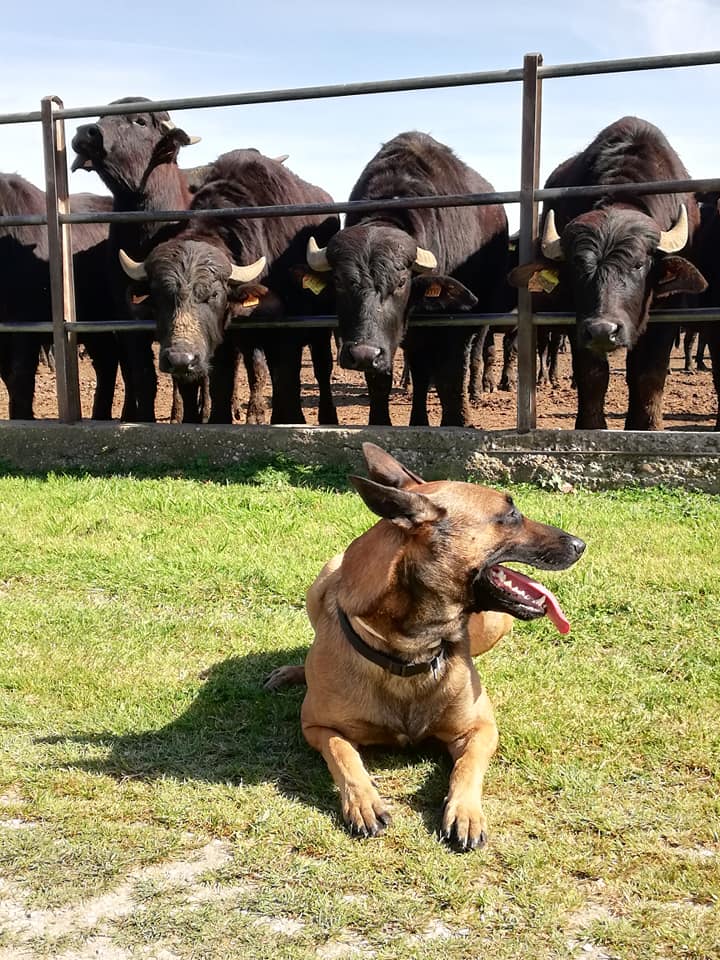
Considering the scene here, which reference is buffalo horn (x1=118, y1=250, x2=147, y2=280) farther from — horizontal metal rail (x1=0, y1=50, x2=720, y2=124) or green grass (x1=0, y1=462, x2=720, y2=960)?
green grass (x1=0, y1=462, x2=720, y2=960)

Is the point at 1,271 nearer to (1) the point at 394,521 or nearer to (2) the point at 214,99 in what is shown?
(2) the point at 214,99

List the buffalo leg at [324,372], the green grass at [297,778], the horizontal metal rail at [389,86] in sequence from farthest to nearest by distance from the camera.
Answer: the buffalo leg at [324,372] < the horizontal metal rail at [389,86] < the green grass at [297,778]

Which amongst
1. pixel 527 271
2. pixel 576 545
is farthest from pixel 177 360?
pixel 576 545

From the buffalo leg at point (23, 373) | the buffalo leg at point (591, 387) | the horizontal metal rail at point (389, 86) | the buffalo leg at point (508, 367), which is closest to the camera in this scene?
the horizontal metal rail at point (389, 86)

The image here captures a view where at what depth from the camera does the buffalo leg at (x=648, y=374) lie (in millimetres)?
7324

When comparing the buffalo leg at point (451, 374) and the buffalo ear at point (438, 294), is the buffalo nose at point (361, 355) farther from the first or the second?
the buffalo leg at point (451, 374)

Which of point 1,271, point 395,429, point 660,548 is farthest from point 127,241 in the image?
point 660,548

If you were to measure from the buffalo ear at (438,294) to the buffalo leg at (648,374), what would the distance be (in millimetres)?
1288

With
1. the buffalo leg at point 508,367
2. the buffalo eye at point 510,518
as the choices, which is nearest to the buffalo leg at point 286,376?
the buffalo eye at point 510,518

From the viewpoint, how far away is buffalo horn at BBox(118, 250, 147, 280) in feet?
26.0

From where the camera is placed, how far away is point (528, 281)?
675cm

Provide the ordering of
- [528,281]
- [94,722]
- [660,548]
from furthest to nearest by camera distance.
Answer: [528,281], [660,548], [94,722]

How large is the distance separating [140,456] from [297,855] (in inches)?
208

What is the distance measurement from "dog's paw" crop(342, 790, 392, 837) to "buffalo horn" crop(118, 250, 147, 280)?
19.0 ft
